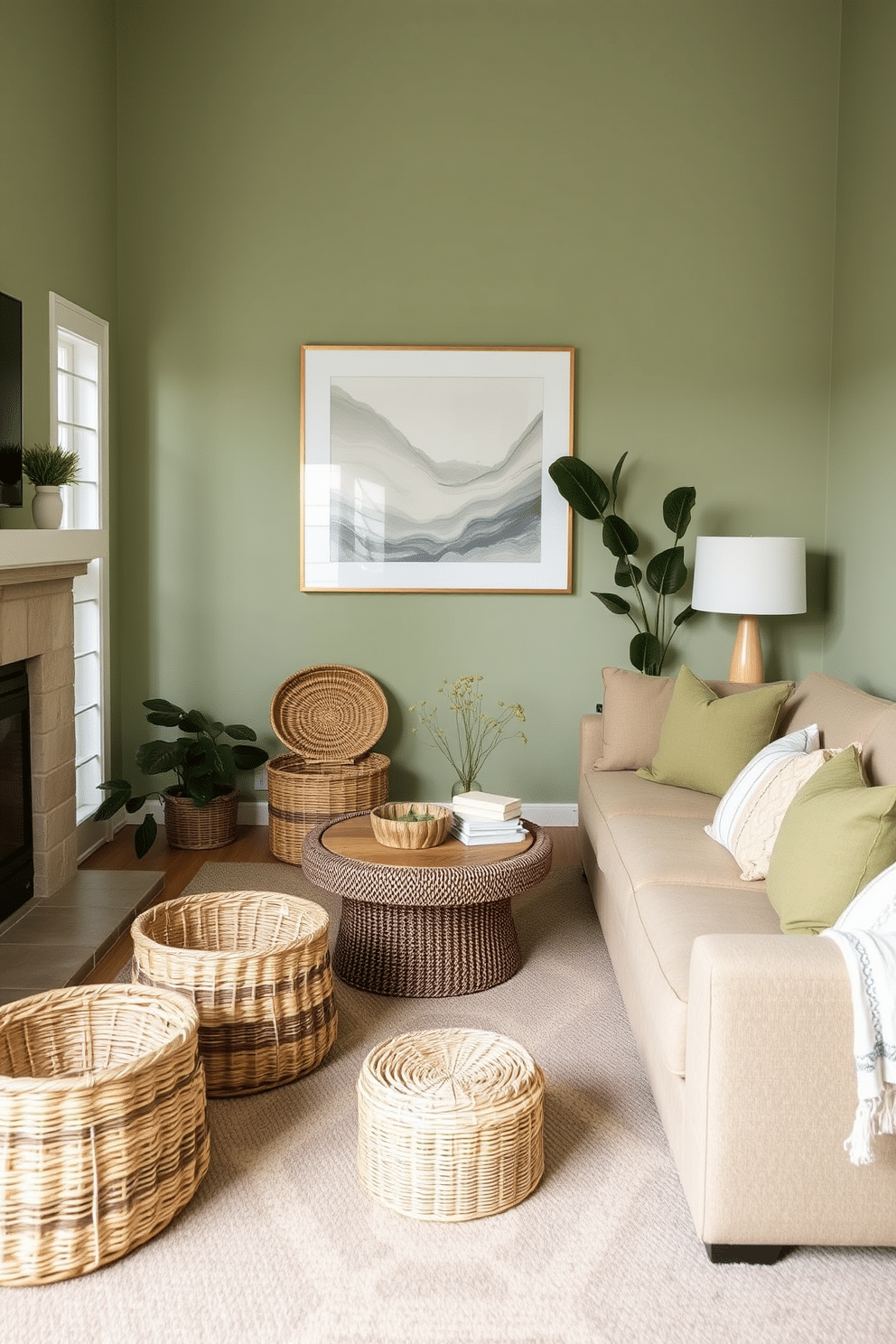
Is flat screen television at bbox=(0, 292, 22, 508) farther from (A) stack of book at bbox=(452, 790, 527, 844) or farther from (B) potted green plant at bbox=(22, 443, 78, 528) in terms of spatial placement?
(A) stack of book at bbox=(452, 790, 527, 844)

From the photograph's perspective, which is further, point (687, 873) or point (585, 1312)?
point (687, 873)

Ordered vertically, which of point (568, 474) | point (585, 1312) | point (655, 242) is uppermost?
point (655, 242)

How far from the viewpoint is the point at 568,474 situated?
466 centimetres

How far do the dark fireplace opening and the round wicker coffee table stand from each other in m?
0.97

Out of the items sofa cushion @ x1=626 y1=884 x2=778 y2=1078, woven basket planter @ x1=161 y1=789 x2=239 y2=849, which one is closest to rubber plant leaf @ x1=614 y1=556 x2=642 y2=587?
woven basket planter @ x1=161 y1=789 x2=239 y2=849

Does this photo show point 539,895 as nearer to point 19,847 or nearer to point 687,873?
point 687,873

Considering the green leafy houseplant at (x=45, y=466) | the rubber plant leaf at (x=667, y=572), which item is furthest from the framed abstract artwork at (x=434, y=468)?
the green leafy houseplant at (x=45, y=466)

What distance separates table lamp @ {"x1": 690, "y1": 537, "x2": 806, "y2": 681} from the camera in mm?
4320

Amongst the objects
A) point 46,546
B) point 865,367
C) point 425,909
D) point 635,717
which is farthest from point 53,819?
point 865,367

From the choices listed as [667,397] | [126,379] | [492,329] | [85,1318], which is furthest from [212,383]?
[85,1318]

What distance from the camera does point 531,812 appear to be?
16.4ft

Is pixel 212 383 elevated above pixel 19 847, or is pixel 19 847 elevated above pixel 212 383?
pixel 212 383

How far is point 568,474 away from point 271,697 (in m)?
1.54

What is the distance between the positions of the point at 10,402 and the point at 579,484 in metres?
2.18
